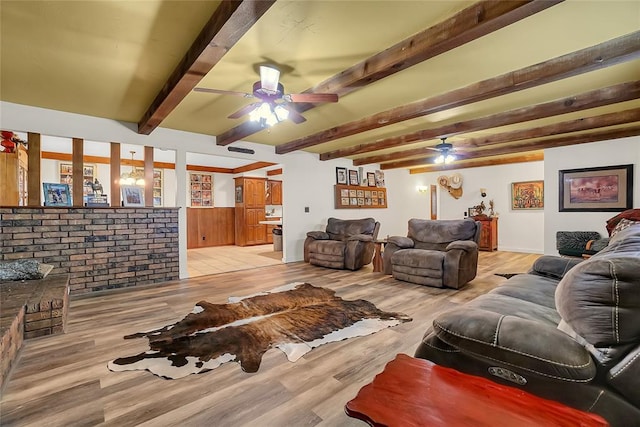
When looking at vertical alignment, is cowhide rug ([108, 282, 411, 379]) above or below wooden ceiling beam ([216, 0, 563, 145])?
below

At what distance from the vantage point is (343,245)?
17.3 feet

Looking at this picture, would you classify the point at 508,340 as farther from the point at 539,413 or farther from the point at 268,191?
the point at 268,191

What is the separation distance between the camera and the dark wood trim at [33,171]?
361 centimetres

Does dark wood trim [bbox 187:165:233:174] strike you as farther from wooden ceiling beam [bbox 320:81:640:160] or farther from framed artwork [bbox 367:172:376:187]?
wooden ceiling beam [bbox 320:81:640:160]

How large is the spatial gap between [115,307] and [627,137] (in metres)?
8.20

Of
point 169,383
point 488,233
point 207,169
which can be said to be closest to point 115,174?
point 169,383

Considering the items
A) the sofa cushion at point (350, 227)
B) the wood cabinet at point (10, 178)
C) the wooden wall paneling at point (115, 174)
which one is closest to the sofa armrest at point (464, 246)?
the sofa cushion at point (350, 227)

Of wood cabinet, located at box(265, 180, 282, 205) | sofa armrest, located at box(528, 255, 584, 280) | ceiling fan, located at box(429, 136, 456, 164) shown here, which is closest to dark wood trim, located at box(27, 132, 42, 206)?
sofa armrest, located at box(528, 255, 584, 280)

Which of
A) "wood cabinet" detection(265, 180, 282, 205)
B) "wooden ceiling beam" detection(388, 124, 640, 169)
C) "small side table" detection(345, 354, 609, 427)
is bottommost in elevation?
"small side table" detection(345, 354, 609, 427)

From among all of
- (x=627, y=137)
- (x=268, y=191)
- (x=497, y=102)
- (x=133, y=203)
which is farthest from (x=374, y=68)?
(x=268, y=191)

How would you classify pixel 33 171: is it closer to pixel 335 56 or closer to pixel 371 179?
pixel 335 56

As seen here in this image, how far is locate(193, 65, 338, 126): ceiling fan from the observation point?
2.49 meters

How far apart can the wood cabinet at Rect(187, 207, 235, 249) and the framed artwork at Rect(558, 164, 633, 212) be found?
844cm

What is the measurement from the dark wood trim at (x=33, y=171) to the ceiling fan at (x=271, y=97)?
9.28ft
